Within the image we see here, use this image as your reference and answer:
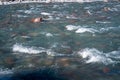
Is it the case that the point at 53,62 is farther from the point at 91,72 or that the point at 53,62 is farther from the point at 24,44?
the point at 24,44

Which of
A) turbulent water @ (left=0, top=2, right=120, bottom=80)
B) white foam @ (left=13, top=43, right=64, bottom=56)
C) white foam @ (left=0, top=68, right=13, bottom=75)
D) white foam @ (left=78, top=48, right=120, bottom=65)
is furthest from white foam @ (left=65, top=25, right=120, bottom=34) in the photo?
white foam @ (left=0, top=68, right=13, bottom=75)

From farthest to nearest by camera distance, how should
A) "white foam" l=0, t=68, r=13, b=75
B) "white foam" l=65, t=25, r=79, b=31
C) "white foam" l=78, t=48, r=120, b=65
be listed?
1. "white foam" l=65, t=25, r=79, b=31
2. "white foam" l=78, t=48, r=120, b=65
3. "white foam" l=0, t=68, r=13, b=75

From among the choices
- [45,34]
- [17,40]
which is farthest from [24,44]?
[45,34]

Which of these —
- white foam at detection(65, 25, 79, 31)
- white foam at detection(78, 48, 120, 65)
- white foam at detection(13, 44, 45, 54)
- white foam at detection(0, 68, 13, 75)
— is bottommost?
white foam at detection(65, 25, 79, 31)

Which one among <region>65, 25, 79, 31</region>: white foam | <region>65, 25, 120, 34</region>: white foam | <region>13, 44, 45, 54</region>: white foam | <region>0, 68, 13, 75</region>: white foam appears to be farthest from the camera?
<region>65, 25, 79, 31</region>: white foam

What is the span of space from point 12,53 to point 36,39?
263 centimetres

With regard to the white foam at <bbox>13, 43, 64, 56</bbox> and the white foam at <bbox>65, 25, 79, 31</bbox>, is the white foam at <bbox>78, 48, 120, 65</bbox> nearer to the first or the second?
the white foam at <bbox>13, 43, 64, 56</bbox>

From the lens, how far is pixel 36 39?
14789 mm

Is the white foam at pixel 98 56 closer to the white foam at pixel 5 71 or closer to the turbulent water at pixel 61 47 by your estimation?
the turbulent water at pixel 61 47

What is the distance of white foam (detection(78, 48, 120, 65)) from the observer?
11094mm

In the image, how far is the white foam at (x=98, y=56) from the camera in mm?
11094

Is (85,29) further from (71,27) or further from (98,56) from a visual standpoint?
(98,56)

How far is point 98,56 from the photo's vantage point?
11.5 meters

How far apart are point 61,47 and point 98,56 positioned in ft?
7.47
